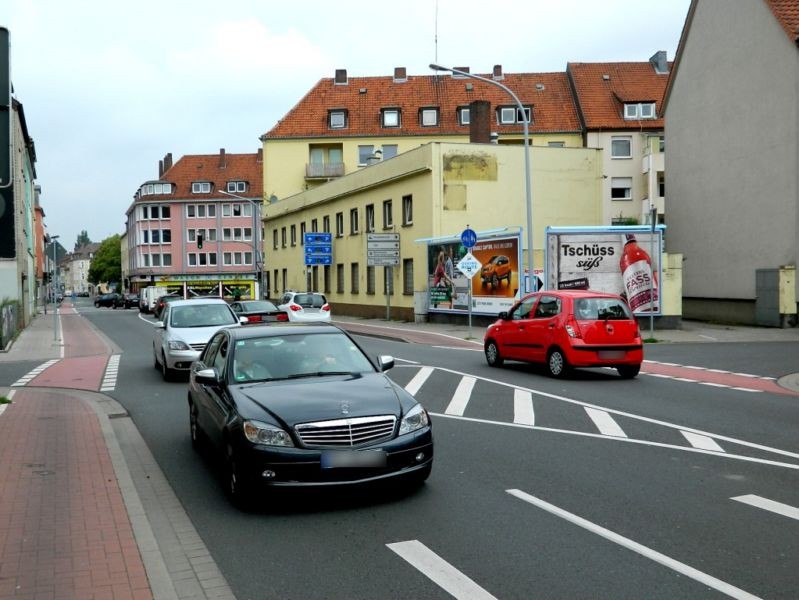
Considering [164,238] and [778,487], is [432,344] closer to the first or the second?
[778,487]

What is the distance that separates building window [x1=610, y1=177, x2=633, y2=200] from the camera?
5734 centimetres

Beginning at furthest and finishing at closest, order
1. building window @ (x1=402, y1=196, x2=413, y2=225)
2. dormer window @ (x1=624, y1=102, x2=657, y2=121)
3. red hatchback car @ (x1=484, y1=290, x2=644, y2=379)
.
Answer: dormer window @ (x1=624, y1=102, x2=657, y2=121), building window @ (x1=402, y1=196, x2=413, y2=225), red hatchback car @ (x1=484, y1=290, x2=644, y2=379)

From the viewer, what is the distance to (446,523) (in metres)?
5.86

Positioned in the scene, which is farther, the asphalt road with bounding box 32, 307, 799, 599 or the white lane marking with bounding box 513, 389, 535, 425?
the white lane marking with bounding box 513, 389, 535, 425

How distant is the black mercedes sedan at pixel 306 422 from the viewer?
6.04 m

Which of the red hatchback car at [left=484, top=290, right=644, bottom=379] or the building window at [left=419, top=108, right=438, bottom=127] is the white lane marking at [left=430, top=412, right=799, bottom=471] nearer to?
the red hatchback car at [left=484, top=290, right=644, bottom=379]

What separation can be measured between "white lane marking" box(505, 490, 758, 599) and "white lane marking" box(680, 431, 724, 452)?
2.88 metres

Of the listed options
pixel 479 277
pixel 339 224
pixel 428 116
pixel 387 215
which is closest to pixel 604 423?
pixel 479 277

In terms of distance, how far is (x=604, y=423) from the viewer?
10.1m

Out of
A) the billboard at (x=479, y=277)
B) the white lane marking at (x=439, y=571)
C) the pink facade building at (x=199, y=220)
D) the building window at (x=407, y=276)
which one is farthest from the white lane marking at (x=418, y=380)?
the pink facade building at (x=199, y=220)

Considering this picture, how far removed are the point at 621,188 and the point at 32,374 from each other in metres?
46.9

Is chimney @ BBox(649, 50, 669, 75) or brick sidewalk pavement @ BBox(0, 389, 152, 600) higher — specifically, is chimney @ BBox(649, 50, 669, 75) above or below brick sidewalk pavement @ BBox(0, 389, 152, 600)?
above

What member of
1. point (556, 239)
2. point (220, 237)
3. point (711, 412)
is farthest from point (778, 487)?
point (220, 237)

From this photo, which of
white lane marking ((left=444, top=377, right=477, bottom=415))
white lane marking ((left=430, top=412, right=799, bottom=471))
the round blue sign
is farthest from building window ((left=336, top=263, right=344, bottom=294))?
white lane marking ((left=430, top=412, right=799, bottom=471))
